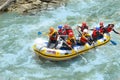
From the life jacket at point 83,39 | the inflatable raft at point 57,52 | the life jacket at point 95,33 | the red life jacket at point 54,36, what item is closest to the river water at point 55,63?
the inflatable raft at point 57,52

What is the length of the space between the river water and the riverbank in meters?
0.39

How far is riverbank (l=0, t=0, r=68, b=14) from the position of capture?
59.6 ft

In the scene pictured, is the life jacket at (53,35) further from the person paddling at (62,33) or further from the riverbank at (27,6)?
the riverbank at (27,6)


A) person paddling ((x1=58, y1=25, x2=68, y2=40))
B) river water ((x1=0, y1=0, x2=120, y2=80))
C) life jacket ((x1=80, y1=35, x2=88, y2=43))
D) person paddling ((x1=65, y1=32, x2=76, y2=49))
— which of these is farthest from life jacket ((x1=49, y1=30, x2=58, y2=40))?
life jacket ((x1=80, y1=35, x2=88, y2=43))

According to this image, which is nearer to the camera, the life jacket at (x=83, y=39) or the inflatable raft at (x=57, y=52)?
the inflatable raft at (x=57, y=52)

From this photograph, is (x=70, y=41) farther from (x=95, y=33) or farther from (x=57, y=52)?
(x=95, y=33)

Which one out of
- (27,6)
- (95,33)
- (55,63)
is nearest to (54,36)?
(55,63)

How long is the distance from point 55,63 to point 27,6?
19.4 feet

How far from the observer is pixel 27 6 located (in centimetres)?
1842

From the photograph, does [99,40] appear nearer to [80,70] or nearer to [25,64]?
[80,70]

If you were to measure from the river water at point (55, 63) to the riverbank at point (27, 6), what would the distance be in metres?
0.39

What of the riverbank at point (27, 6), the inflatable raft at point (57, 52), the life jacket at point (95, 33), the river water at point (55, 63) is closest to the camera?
the river water at point (55, 63)

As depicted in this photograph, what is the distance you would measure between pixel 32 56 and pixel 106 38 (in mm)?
3723

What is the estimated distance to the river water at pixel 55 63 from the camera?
516 inches
